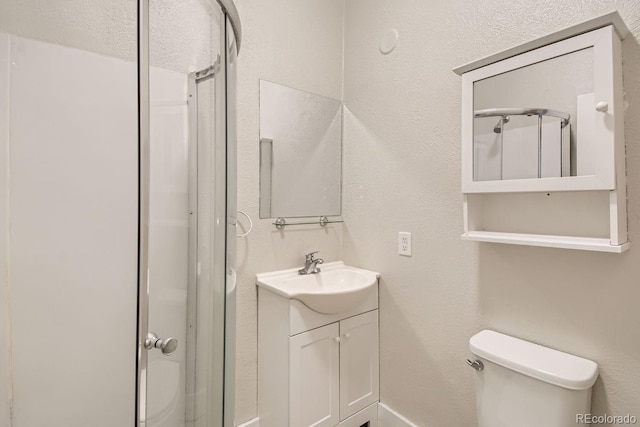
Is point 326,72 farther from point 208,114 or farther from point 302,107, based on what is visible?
point 208,114

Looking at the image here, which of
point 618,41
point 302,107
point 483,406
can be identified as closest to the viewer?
point 618,41

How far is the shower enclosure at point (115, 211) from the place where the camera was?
2.77 feet

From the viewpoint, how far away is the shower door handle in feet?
2.62

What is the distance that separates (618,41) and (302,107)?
4.42 feet

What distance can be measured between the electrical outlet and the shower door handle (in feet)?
3.83

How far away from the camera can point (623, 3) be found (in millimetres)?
1053

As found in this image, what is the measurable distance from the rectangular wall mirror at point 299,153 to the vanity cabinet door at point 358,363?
66 centimetres

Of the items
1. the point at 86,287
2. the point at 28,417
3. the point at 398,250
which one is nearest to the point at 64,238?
the point at 86,287

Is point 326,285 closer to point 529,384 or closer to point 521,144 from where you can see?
point 529,384

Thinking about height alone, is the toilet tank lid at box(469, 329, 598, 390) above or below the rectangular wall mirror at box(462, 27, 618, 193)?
below

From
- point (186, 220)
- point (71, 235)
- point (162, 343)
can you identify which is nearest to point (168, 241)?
point (186, 220)

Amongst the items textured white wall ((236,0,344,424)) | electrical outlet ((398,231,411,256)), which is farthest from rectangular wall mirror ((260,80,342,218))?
electrical outlet ((398,231,411,256))

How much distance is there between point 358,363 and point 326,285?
44cm

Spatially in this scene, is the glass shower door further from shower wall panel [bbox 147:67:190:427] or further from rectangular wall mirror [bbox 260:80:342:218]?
rectangular wall mirror [bbox 260:80:342:218]
